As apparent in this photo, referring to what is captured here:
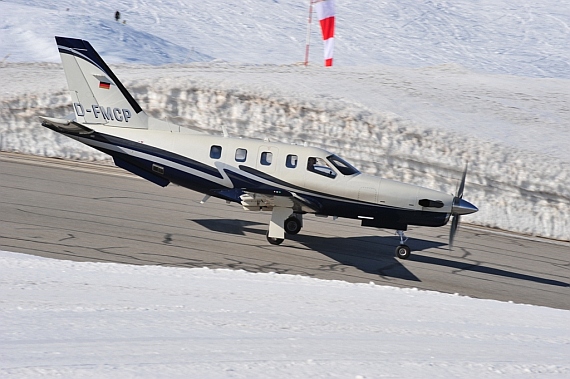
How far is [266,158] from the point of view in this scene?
16.4m

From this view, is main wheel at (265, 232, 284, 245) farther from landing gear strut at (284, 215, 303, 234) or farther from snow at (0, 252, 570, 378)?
snow at (0, 252, 570, 378)

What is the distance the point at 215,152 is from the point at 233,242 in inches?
83.2

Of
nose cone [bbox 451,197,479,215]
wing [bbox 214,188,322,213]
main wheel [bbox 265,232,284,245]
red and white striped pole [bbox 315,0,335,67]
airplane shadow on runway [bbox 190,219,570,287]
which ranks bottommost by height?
airplane shadow on runway [bbox 190,219,570,287]

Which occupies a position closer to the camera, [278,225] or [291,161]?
[278,225]

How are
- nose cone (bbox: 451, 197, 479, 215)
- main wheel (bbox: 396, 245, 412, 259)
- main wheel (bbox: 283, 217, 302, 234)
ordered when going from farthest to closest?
main wheel (bbox: 283, 217, 302, 234) < main wheel (bbox: 396, 245, 412, 259) < nose cone (bbox: 451, 197, 479, 215)

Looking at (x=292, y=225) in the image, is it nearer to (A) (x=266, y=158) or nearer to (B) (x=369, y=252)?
(A) (x=266, y=158)

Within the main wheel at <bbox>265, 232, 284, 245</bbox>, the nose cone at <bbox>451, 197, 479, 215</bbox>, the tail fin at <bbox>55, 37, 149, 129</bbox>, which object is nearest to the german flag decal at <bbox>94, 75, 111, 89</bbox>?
the tail fin at <bbox>55, 37, 149, 129</bbox>

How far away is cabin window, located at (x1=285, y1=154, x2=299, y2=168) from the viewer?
16.4 metres

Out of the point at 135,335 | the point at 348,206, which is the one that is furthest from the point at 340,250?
the point at 135,335

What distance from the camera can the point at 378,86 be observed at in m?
28.3

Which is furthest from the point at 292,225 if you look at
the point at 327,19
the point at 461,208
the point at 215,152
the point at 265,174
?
the point at 327,19

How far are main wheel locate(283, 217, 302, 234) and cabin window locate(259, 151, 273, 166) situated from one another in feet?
4.67

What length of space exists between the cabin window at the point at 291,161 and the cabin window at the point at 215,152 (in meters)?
1.55

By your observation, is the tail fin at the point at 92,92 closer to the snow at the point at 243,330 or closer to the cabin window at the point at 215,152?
the cabin window at the point at 215,152
